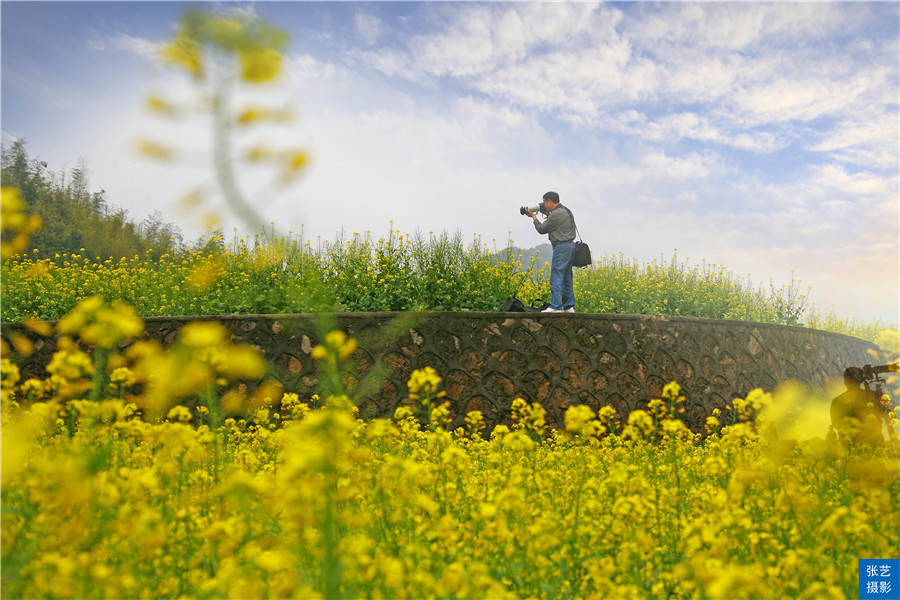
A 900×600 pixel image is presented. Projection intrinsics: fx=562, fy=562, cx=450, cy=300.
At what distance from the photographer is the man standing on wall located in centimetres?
881

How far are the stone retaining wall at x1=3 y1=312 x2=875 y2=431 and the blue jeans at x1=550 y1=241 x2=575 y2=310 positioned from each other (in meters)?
1.36

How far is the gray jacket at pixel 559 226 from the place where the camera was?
8.89 m

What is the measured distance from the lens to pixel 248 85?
152cm

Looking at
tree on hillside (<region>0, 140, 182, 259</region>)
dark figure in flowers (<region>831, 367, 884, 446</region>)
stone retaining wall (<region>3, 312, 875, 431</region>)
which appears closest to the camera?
dark figure in flowers (<region>831, 367, 884, 446</region>)

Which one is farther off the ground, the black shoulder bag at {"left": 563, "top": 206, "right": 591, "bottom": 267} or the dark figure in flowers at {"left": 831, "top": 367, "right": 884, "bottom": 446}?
the black shoulder bag at {"left": 563, "top": 206, "right": 591, "bottom": 267}

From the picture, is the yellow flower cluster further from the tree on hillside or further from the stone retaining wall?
the tree on hillside

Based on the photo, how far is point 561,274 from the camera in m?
8.80

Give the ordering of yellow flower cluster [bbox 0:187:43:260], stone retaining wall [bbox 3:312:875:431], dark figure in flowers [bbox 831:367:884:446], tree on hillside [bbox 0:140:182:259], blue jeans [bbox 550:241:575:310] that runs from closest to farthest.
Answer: yellow flower cluster [bbox 0:187:43:260], dark figure in flowers [bbox 831:367:884:446], stone retaining wall [bbox 3:312:875:431], blue jeans [bbox 550:241:575:310], tree on hillside [bbox 0:140:182:259]

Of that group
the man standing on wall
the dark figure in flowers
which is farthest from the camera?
the dark figure in flowers

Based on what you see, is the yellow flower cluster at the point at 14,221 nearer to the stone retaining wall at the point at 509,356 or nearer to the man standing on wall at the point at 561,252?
the stone retaining wall at the point at 509,356

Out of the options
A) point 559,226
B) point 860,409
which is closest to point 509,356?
point 559,226

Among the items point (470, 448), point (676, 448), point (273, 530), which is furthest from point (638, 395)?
point (273, 530)

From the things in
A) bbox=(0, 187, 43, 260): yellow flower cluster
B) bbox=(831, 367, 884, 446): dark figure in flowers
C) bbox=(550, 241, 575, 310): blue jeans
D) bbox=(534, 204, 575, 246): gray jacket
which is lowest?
bbox=(831, 367, 884, 446): dark figure in flowers

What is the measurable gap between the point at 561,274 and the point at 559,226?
2.55 ft
